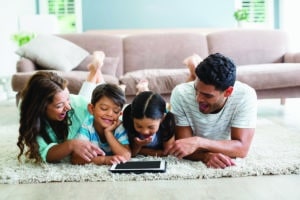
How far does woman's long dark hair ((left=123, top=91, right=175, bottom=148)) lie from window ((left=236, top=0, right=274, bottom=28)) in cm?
512

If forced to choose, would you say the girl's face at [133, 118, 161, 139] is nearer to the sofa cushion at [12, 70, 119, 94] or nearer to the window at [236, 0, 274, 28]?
the sofa cushion at [12, 70, 119, 94]

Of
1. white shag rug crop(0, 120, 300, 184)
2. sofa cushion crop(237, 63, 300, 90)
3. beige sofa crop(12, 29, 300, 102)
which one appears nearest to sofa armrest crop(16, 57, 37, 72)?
beige sofa crop(12, 29, 300, 102)

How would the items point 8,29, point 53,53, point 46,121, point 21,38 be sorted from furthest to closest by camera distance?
1. point 8,29
2. point 21,38
3. point 53,53
4. point 46,121

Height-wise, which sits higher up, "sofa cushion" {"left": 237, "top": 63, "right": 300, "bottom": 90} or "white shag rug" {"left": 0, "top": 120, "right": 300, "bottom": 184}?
"sofa cushion" {"left": 237, "top": 63, "right": 300, "bottom": 90}

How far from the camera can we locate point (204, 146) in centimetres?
183

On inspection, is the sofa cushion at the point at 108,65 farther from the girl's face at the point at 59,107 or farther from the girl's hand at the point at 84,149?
the girl's hand at the point at 84,149

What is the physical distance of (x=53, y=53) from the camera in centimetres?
372

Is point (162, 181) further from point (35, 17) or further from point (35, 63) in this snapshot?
point (35, 17)

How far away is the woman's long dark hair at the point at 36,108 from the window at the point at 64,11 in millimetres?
4733

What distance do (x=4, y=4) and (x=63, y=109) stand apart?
3895mm

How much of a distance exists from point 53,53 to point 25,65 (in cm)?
29

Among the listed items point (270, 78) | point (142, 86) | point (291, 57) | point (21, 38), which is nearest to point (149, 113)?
point (142, 86)

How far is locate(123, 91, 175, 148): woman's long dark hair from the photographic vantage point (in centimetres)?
179

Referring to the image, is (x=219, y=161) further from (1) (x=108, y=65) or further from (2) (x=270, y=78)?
(1) (x=108, y=65)
